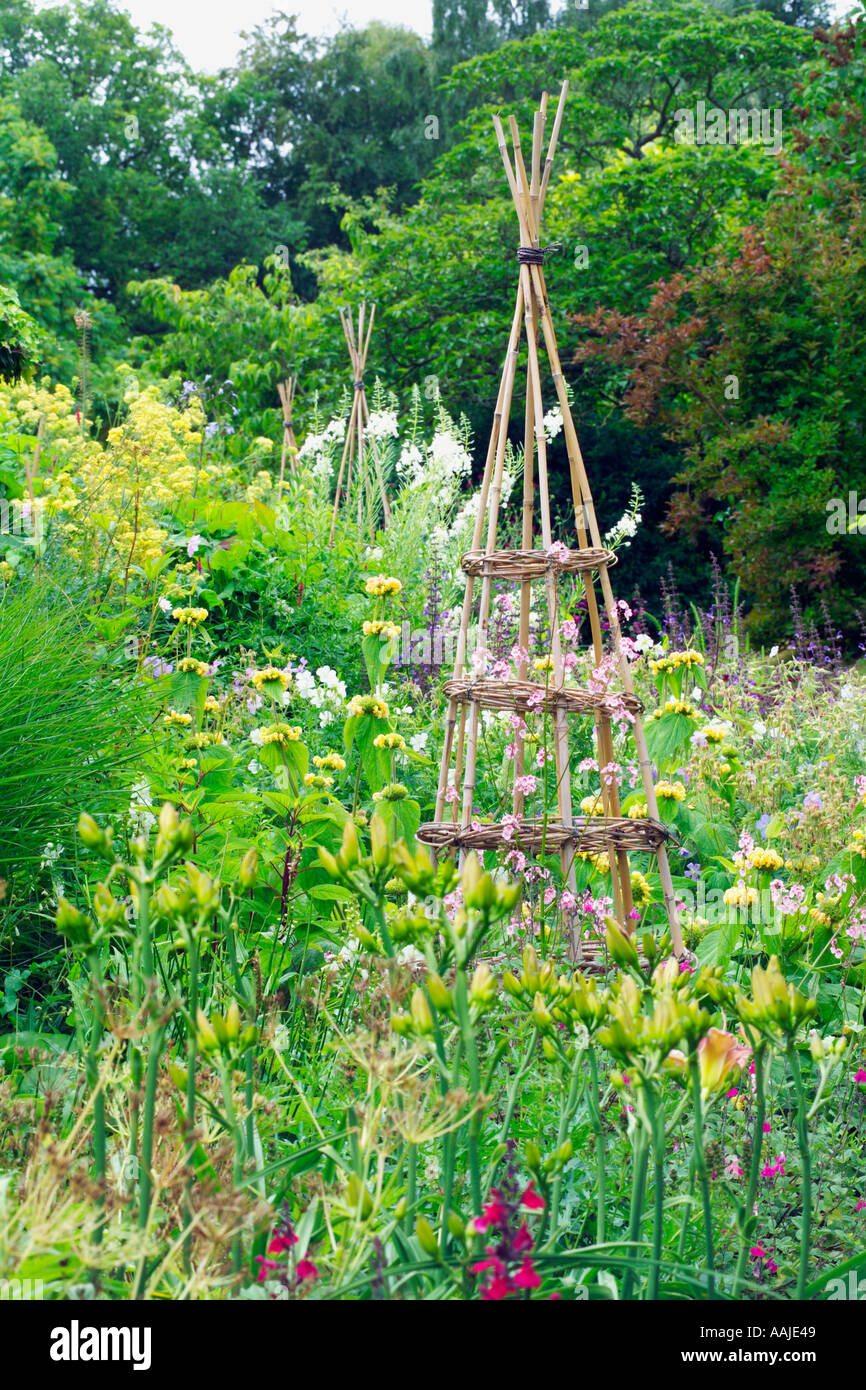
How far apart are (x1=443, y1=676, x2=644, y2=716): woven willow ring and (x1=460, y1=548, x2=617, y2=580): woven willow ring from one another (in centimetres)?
27

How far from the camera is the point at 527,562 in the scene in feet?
8.02

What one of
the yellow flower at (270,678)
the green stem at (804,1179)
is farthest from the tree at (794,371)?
the green stem at (804,1179)

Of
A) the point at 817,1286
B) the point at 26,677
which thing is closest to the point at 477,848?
the point at 26,677

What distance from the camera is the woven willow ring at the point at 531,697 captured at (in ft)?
7.73

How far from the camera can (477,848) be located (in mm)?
2391

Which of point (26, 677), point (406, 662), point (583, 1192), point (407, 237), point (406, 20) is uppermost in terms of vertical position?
point (406, 20)

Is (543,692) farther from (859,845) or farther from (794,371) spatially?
(794,371)

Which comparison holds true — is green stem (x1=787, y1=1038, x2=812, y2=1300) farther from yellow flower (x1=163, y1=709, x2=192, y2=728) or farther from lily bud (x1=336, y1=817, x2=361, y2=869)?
yellow flower (x1=163, y1=709, x2=192, y2=728)

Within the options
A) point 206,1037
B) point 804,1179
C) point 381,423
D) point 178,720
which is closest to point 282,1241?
point 206,1037

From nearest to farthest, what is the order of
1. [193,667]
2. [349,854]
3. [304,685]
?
[349,854], [193,667], [304,685]

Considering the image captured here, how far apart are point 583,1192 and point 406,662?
3014mm

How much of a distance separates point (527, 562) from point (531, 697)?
32 cm

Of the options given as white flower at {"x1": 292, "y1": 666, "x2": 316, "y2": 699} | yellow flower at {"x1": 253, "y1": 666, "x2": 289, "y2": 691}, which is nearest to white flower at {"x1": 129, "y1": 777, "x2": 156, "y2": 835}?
yellow flower at {"x1": 253, "y1": 666, "x2": 289, "y2": 691}
